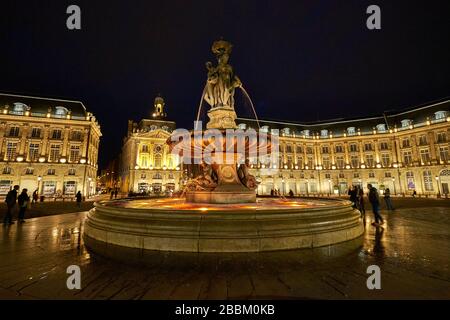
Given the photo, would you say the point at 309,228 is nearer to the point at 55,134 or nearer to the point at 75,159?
the point at 75,159

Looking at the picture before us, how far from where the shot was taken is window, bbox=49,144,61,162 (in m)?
42.3

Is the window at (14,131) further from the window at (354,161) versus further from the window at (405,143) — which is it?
the window at (405,143)

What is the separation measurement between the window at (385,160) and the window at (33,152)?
75931 mm

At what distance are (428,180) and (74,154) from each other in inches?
2906

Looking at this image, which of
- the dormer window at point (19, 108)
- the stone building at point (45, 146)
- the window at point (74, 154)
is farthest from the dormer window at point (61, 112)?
the window at point (74, 154)

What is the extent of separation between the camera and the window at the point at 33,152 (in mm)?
41000

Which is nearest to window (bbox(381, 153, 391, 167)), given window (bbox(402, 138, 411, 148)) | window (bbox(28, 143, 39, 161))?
window (bbox(402, 138, 411, 148))

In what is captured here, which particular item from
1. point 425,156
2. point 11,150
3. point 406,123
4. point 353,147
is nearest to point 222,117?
point 11,150

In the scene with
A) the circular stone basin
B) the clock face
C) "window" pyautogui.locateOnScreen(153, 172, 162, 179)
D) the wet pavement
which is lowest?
the wet pavement

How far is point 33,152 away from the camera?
1628 inches

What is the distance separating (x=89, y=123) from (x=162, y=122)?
1966 centimetres

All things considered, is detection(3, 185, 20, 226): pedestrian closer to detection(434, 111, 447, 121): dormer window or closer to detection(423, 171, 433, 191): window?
detection(423, 171, 433, 191): window
